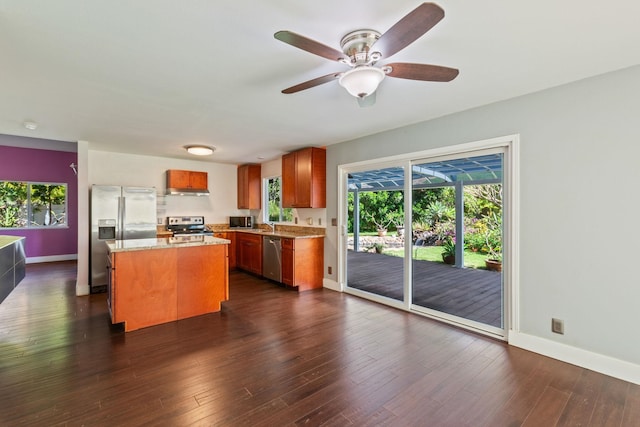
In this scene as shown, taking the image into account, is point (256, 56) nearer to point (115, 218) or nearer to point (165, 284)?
point (165, 284)

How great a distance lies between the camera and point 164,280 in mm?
3291

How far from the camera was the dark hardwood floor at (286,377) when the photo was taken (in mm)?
1802

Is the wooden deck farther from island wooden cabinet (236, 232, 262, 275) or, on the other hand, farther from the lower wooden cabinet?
the lower wooden cabinet

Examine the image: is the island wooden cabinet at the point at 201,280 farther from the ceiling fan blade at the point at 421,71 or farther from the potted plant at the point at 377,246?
the ceiling fan blade at the point at 421,71

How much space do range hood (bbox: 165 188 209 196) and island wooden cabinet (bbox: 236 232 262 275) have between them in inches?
43.6

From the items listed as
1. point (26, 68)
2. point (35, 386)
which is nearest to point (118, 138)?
point (26, 68)

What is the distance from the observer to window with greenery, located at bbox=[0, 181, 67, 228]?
→ 257 inches

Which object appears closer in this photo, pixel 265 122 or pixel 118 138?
pixel 265 122

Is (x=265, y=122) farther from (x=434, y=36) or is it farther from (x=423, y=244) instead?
(x=423, y=244)

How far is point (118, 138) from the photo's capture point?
14.2 ft

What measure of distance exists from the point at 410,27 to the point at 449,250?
9.71ft

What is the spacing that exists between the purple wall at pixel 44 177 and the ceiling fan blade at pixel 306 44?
8196mm

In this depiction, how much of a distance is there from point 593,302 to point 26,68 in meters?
4.85

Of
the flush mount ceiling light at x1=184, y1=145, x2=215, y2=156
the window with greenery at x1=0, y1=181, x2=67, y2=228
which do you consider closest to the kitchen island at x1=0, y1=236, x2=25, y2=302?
the flush mount ceiling light at x1=184, y1=145, x2=215, y2=156
